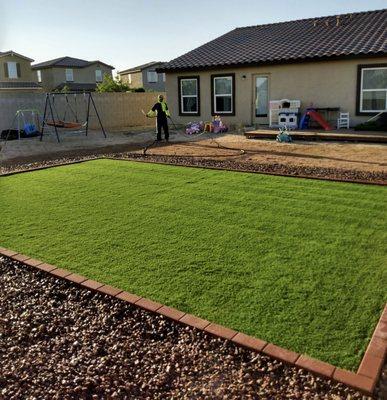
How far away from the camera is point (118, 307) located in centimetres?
344

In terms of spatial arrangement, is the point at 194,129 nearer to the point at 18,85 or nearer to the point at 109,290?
the point at 109,290

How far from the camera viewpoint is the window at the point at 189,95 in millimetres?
18281

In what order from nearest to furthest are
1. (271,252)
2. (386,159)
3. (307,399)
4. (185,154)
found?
1. (307,399)
2. (271,252)
3. (386,159)
4. (185,154)

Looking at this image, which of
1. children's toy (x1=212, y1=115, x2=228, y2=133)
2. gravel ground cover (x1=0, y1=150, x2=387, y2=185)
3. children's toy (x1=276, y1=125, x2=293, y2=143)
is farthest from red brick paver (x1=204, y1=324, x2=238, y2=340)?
children's toy (x1=212, y1=115, x2=228, y2=133)

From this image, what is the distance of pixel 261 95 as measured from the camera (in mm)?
16781

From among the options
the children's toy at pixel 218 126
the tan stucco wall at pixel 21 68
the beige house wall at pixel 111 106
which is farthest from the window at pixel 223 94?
the tan stucco wall at pixel 21 68

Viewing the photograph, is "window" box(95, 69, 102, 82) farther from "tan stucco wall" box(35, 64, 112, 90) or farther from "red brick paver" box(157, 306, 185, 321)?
"red brick paver" box(157, 306, 185, 321)

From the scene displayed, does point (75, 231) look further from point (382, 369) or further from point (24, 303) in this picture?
point (382, 369)

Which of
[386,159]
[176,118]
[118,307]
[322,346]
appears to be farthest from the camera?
[176,118]

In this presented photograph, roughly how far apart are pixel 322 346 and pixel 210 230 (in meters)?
2.44

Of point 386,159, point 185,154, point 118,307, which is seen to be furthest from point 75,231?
point 386,159

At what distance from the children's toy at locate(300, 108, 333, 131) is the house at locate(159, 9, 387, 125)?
604 mm

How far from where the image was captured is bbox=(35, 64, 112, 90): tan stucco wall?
47.8 m

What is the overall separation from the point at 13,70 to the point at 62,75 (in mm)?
5636
